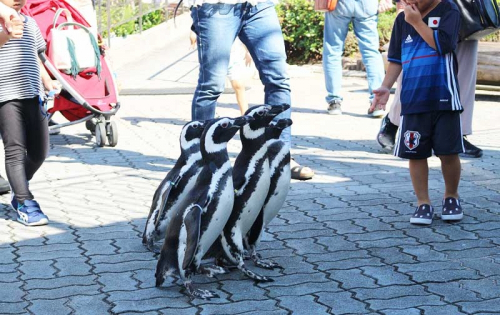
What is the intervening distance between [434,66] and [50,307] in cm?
267

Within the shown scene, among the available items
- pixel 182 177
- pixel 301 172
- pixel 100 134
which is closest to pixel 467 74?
pixel 301 172

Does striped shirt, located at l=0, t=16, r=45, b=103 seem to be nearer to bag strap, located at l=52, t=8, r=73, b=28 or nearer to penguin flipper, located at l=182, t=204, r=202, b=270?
penguin flipper, located at l=182, t=204, r=202, b=270

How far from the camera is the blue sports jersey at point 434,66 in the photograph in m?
5.21

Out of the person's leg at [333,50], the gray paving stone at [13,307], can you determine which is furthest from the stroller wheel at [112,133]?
the gray paving stone at [13,307]

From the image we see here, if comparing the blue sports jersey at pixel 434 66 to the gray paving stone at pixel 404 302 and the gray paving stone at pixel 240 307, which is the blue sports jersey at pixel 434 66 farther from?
the gray paving stone at pixel 240 307

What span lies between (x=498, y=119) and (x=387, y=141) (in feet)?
7.75

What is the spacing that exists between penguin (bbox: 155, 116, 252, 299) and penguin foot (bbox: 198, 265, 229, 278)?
0.21m

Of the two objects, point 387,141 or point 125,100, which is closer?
point 387,141

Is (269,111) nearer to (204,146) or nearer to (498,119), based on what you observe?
(204,146)

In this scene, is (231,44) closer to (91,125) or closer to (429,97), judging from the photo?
(429,97)

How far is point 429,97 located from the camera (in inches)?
208

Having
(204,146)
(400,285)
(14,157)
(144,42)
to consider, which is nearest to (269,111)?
(204,146)

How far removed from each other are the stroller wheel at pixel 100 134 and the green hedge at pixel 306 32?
755 cm

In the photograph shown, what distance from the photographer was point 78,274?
4.51m
